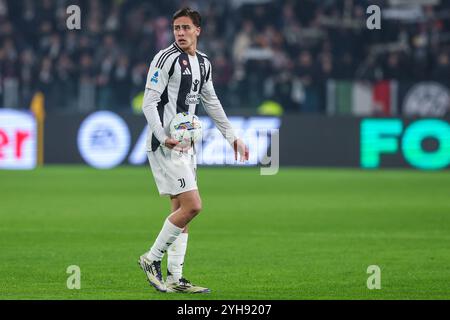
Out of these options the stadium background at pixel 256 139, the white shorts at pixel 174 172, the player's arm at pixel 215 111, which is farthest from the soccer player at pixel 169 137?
the stadium background at pixel 256 139

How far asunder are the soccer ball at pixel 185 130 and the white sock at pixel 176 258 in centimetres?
82

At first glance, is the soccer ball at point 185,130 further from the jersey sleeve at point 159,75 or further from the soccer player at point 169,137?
the jersey sleeve at point 159,75

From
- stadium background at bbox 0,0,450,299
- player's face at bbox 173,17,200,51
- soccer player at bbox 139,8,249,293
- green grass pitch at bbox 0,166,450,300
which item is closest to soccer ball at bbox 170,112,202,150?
soccer player at bbox 139,8,249,293

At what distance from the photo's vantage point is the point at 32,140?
23.5 meters

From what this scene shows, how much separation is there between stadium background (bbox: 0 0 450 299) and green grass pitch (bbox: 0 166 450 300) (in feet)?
0.17

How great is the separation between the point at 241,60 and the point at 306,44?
1623mm

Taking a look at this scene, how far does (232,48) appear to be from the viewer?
2714cm

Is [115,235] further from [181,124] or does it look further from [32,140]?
[32,140]

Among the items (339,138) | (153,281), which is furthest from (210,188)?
(153,281)

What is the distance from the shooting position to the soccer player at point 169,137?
8625 mm

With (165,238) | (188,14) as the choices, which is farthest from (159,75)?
(165,238)

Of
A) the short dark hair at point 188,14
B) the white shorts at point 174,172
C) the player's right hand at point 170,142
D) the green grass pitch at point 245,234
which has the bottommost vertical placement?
the green grass pitch at point 245,234

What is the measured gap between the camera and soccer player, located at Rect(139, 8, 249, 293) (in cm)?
862

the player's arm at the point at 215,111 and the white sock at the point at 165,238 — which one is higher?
the player's arm at the point at 215,111
